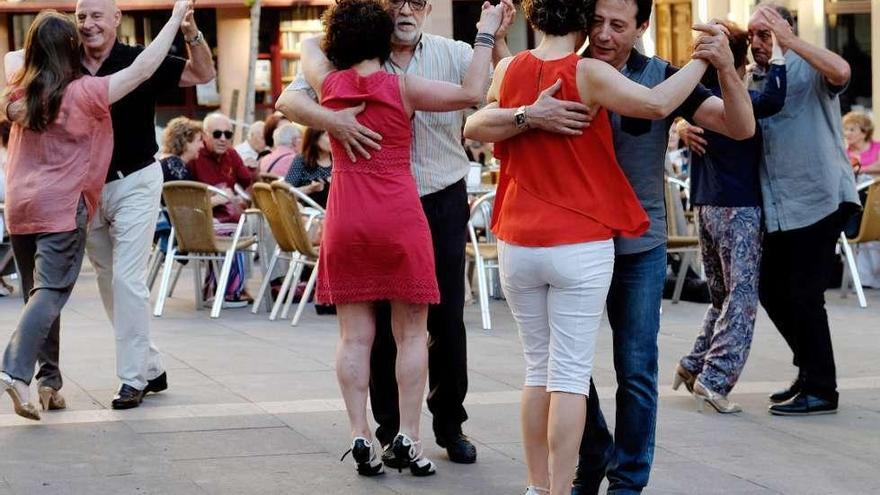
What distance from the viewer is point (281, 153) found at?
1566 cm

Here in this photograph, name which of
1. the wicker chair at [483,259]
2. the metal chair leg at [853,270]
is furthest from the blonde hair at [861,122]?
the wicker chair at [483,259]

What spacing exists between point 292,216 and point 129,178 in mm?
4048

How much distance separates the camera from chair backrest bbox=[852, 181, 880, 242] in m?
13.2

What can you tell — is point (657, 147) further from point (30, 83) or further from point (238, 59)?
point (238, 59)

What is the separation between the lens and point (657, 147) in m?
5.89

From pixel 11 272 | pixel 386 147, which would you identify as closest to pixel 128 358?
pixel 386 147

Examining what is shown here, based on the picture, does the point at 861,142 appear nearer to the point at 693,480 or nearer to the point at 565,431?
the point at 693,480

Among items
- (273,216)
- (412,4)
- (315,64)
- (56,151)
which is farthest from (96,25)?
(273,216)

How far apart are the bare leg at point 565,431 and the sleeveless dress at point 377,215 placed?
3.62 feet

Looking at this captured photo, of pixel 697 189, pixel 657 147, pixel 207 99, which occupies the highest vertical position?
pixel 657 147

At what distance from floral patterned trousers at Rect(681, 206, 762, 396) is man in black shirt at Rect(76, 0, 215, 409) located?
256 centimetres

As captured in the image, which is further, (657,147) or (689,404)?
(689,404)

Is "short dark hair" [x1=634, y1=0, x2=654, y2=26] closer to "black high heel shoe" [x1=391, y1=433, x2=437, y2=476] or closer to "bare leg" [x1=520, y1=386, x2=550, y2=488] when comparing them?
"bare leg" [x1=520, y1=386, x2=550, y2=488]

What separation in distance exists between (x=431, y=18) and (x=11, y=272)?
16.3 metres
